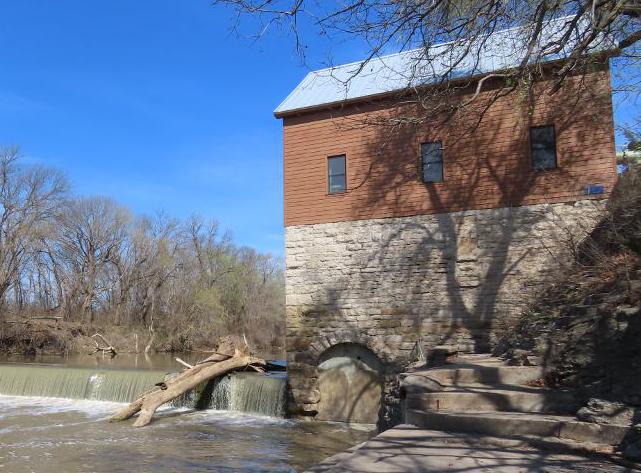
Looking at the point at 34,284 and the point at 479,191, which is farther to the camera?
the point at 34,284

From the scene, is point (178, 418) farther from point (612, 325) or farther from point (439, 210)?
point (612, 325)

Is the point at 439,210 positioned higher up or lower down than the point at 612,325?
higher up

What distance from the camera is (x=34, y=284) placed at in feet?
125

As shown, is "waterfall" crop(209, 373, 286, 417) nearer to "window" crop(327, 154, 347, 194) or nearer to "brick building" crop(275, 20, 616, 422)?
"brick building" crop(275, 20, 616, 422)

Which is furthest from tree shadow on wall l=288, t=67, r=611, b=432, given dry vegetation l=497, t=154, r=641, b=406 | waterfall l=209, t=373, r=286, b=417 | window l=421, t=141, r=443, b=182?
dry vegetation l=497, t=154, r=641, b=406

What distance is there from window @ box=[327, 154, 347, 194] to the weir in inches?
191

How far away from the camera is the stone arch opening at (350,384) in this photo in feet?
38.6

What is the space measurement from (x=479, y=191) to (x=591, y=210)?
2187mm

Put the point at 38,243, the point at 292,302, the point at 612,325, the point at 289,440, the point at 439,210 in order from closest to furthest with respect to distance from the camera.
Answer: the point at 612,325
the point at 289,440
the point at 439,210
the point at 292,302
the point at 38,243

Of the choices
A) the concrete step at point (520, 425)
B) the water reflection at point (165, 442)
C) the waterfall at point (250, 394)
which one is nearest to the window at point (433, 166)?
the water reflection at point (165, 442)

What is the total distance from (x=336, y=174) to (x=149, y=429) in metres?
6.92

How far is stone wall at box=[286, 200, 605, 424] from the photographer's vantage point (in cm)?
1084

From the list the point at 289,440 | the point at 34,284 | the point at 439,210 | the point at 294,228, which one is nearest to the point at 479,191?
the point at 439,210

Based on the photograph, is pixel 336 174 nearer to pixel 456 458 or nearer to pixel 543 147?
pixel 543 147
